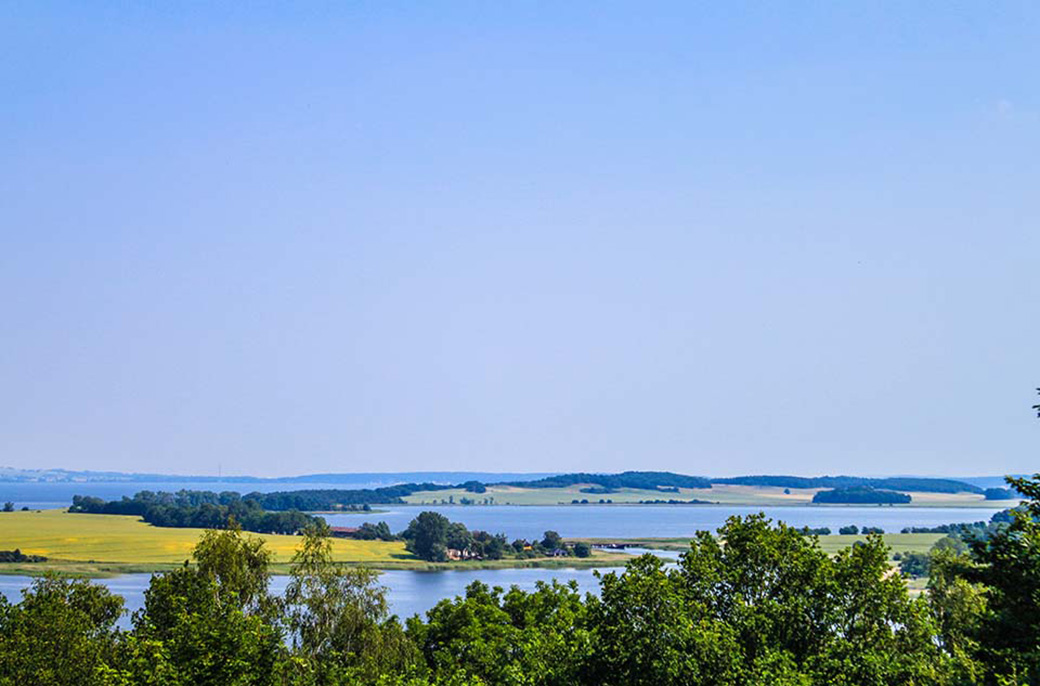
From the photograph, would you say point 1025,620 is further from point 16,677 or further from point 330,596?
point 330,596

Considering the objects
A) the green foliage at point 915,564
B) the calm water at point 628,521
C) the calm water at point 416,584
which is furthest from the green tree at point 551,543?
the green foliage at point 915,564

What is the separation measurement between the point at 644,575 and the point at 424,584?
63679 mm

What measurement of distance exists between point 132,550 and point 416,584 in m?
32.7

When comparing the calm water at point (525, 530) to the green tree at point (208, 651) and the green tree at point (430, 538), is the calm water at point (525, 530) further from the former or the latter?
the green tree at point (208, 651)

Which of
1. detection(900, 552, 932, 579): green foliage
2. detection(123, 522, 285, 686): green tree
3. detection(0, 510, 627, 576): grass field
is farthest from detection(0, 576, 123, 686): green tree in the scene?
detection(900, 552, 932, 579): green foliage

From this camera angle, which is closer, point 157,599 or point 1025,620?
point 1025,620

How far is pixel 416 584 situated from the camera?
83.6m

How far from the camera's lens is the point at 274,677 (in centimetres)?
1869

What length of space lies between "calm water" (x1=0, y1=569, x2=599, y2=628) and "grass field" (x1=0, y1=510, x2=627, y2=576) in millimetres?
3796

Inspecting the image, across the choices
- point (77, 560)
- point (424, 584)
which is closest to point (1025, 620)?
point (424, 584)

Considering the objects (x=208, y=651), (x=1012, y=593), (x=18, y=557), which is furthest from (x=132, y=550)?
(x=1012, y=593)

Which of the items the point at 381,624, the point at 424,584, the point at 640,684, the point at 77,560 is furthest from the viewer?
the point at 77,560

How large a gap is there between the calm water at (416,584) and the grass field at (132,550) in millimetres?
3796

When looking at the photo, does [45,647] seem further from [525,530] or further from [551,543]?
[525,530]
